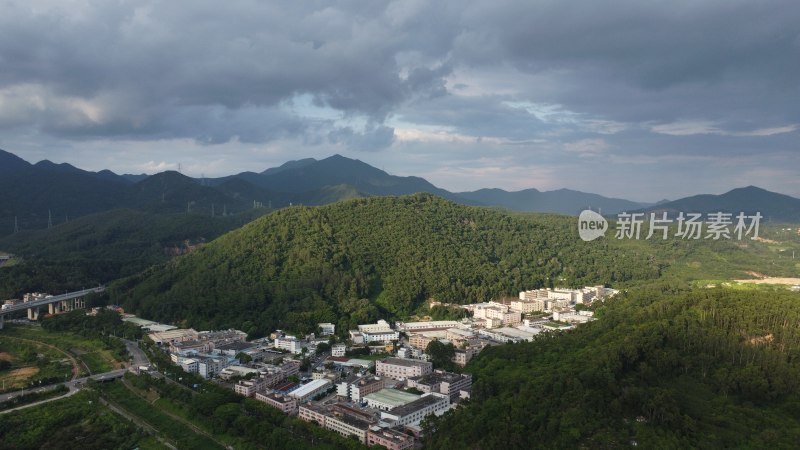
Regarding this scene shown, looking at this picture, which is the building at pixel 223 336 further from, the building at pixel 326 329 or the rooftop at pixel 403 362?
the rooftop at pixel 403 362

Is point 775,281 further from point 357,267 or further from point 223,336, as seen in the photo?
point 223,336

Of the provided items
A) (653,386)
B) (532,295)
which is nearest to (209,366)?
(653,386)

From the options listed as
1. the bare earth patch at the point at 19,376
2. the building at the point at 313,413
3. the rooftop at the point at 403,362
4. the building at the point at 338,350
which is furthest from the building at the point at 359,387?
the bare earth patch at the point at 19,376

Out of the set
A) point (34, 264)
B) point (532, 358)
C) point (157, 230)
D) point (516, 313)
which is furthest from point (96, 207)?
point (532, 358)

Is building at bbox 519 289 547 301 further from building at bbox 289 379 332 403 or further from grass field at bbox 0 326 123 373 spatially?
grass field at bbox 0 326 123 373

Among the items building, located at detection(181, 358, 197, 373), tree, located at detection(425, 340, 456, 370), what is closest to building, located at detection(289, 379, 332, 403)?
tree, located at detection(425, 340, 456, 370)

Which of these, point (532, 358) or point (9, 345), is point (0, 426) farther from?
point (532, 358)
